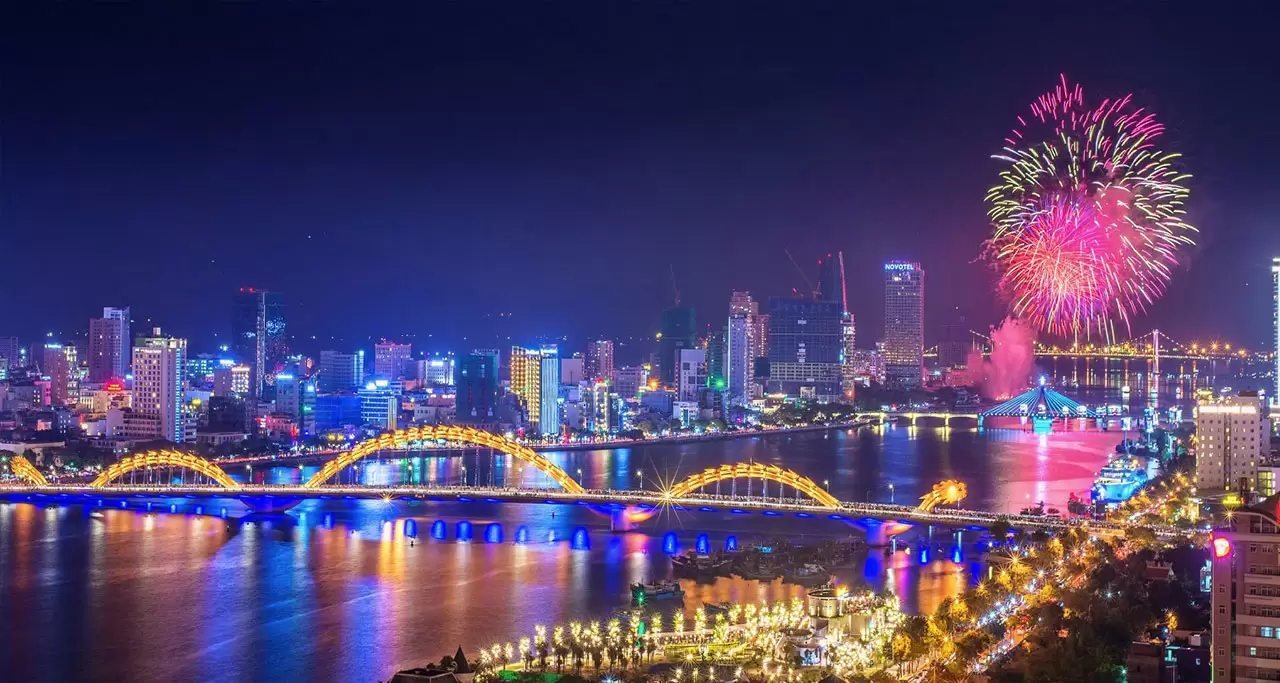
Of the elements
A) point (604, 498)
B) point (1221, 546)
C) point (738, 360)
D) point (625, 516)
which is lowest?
point (625, 516)

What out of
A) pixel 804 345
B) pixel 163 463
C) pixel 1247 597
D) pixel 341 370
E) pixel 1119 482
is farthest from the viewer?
pixel 804 345

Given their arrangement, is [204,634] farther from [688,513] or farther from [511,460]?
[511,460]

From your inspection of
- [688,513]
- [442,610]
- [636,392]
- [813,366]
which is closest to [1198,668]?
[442,610]

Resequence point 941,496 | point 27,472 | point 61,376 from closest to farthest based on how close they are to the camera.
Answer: point 941,496
point 27,472
point 61,376

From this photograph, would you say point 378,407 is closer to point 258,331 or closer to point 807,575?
point 258,331

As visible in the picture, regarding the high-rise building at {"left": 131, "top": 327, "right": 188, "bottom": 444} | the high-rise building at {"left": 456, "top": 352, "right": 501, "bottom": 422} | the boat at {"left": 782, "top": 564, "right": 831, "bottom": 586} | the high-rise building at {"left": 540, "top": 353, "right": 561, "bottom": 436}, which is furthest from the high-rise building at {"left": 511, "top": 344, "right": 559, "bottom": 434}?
the boat at {"left": 782, "top": 564, "right": 831, "bottom": 586}

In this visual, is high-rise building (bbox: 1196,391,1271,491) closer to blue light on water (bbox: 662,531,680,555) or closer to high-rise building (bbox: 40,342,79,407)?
blue light on water (bbox: 662,531,680,555)

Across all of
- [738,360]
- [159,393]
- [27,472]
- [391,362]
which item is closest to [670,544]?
[27,472]
